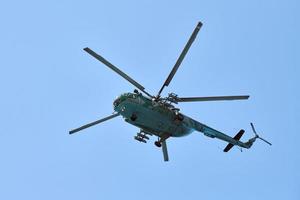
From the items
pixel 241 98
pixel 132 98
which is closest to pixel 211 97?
pixel 241 98

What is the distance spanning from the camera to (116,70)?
1612 inches

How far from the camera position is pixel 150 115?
43.3 metres

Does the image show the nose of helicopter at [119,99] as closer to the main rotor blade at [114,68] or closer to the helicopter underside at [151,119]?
the helicopter underside at [151,119]

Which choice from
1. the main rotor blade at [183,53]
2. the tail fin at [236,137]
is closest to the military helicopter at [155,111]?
the main rotor blade at [183,53]

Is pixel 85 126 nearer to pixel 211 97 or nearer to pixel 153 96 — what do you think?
pixel 153 96

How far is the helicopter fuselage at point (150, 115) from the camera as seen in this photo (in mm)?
42344

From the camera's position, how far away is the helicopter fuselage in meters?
42.3

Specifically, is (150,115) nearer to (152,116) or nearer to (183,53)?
(152,116)

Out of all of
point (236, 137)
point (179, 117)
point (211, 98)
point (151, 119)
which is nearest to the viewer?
point (211, 98)

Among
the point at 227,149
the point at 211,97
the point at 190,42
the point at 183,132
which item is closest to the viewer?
the point at 190,42

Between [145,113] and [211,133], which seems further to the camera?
[211,133]

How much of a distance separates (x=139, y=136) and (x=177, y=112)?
367 centimetres

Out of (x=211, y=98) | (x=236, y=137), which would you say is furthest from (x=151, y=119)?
(x=236, y=137)

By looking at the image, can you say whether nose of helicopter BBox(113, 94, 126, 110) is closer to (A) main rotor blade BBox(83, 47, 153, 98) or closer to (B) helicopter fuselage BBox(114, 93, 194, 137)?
(B) helicopter fuselage BBox(114, 93, 194, 137)
